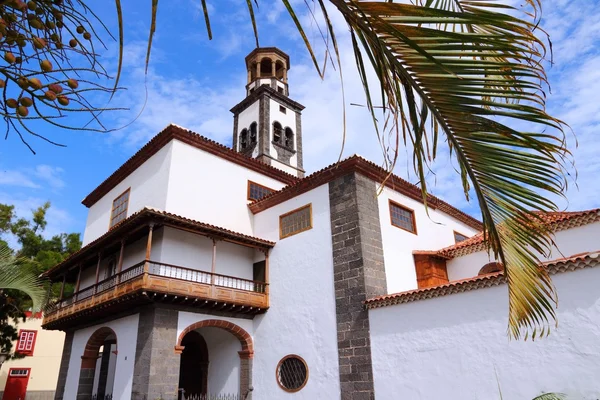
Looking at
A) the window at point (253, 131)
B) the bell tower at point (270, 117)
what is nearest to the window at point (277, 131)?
the bell tower at point (270, 117)

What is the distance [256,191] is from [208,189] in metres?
2.16

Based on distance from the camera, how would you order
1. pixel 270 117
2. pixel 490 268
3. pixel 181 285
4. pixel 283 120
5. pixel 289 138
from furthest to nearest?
pixel 289 138 → pixel 283 120 → pixel 270 117 → pixel 490 268 → pixel 181 285

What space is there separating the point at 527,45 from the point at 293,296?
11.2m

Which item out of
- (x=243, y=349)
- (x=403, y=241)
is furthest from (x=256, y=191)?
(x=403, y=241)

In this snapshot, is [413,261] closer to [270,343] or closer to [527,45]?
[270,343]

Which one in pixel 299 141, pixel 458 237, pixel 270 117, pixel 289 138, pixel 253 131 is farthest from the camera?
pixel 299 141

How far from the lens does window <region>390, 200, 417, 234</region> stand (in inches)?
516

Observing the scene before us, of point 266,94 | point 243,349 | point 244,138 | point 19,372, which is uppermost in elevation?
point 266,94

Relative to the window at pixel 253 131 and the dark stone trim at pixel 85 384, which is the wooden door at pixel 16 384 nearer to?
the dark stone trim at pixel 85 384

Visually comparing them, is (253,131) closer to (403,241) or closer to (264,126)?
(264,126)

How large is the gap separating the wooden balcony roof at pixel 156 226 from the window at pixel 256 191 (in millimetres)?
2515

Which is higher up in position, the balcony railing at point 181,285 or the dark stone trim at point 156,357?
the balcony railing at point 181,285

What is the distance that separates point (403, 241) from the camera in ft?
42.7

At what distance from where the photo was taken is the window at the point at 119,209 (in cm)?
1544
